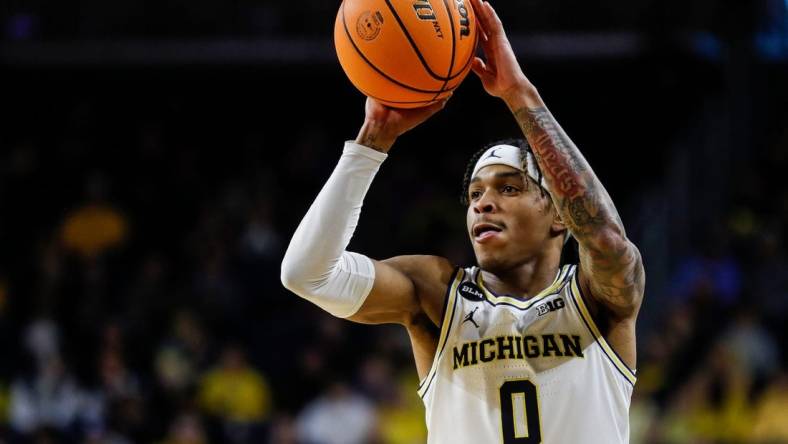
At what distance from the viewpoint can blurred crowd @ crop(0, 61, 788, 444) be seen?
33.7 ft

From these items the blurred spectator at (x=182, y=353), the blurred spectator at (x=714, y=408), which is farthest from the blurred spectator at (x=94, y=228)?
the blurred spectator at (x=714, y=408)

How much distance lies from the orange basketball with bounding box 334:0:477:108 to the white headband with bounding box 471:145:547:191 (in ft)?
1.27

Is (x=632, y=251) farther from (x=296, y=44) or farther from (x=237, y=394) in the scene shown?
(x=296, y=44)

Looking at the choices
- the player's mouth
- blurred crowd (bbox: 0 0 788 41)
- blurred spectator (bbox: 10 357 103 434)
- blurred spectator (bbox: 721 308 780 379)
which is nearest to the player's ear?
the player's mouth

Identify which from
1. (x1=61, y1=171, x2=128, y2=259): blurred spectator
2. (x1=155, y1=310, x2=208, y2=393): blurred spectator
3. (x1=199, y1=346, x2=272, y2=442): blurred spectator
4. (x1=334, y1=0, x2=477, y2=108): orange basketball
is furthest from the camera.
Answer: (x1=61, y1=171, x2=128, y2=259): blurred spectator

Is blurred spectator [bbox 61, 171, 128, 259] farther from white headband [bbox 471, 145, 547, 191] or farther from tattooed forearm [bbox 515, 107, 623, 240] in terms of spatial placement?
tattooed forearm [bbox 515, 107, 623, 240]

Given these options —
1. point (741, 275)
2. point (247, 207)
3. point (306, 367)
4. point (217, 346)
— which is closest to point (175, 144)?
point (247, 207)

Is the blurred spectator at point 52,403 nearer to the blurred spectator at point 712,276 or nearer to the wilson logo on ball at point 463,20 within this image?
the blurred spectator at point 712,276

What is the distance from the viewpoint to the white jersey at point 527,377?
148 inches

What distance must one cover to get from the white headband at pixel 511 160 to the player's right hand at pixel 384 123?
0.33 m

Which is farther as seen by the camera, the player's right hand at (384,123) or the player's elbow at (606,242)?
the player's right hand at (384,123)

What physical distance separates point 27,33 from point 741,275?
8833 mm

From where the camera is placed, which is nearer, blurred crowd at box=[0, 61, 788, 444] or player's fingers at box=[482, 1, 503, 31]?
player's fingers at box=[482, 1, 503, 31]

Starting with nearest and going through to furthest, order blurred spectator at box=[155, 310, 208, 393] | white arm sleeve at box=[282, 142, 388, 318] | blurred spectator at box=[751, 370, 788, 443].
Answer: white arm sleeve at box=[282, 142, 388, 318], blurred spectator at box=[751, 370, 788, 443], blurred spectator at box=[155, 310, 208, 393]
